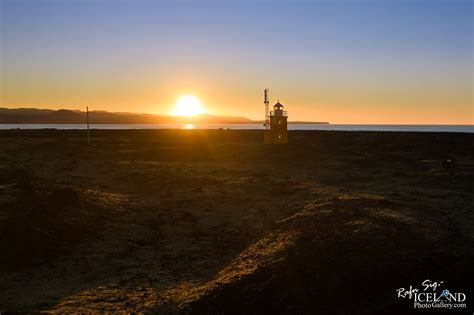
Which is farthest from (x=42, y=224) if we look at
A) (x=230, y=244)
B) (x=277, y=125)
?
(x=277, y=125)

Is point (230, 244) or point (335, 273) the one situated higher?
point (335, 273)

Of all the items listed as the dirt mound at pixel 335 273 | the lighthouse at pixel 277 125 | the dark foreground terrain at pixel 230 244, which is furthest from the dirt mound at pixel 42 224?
the lighthouse at pixel 277 125

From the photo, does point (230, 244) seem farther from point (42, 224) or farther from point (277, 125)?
point (277, 125)

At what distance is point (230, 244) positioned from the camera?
15.4 m

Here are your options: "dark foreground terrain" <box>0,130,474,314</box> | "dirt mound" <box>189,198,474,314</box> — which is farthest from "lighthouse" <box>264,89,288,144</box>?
"dirt mound" <box>189,198,474,314</box>

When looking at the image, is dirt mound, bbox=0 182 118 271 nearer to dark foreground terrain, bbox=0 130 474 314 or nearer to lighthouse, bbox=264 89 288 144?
dark foreground terrain, bbox=0 130 474 314

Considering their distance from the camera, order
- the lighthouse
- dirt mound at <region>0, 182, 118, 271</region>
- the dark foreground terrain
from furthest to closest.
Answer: the lighthouse
dirt mound at <region>0, 182, 118, 271</region>
the dark foreground terrain

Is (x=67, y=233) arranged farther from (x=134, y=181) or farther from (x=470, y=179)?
(x=470, y=179)

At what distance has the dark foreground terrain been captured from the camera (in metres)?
9.83

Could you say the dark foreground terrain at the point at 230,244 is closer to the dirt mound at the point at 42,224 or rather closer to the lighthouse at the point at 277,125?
the dirt mound at the point at 42,224

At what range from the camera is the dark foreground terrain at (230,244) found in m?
9.83

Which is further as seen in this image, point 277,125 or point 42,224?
point 277,125

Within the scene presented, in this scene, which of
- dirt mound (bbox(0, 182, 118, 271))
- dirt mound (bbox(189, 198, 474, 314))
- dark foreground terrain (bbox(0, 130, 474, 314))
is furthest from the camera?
dirt mound (bbox(0, 182, 118, 271))

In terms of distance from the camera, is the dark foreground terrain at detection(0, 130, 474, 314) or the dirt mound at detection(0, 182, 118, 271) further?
the dirt mound at detection(0, 182, 118, 271)
